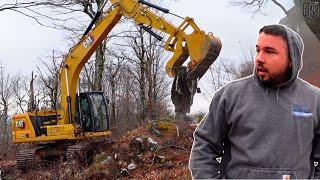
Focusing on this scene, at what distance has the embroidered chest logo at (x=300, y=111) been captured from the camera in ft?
8.71

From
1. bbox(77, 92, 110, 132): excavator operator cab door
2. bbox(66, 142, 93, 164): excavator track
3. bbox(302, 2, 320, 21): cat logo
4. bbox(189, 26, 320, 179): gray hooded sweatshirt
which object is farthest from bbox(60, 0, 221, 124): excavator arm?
bbox(189, 26, 320, 179): gray hooded sweatshirt

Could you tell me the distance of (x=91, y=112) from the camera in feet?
52.6

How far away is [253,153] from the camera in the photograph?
2.62 meters

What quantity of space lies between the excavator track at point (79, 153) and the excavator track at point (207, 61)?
3622 mm

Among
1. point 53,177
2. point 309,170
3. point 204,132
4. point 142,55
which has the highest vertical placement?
point 142,55

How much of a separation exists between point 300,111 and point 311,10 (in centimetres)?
2059

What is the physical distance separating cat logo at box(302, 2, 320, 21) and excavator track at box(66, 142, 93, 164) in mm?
11584

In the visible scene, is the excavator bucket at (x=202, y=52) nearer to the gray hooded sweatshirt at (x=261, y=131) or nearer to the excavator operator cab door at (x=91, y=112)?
the excavator operator cab door at (x=91, y=112)

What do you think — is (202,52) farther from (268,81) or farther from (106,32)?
(268,81)

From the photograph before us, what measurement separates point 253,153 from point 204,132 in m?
0.28

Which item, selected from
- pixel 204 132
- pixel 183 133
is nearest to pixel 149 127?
pixel 183 133

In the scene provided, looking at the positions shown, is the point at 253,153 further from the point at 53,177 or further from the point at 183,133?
the point at 183,133

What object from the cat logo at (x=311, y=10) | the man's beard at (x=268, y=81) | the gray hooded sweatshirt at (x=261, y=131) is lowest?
the gray hooded sweatshirt at (x=261, y=131)

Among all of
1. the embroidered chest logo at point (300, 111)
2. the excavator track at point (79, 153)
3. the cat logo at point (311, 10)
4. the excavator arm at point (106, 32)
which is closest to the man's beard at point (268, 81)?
the embroidered chest logo at point (300, 111)
